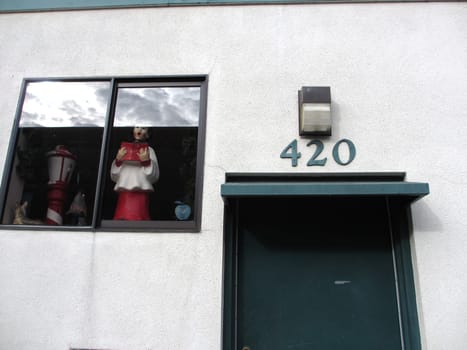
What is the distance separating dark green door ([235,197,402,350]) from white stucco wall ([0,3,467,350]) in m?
0.30

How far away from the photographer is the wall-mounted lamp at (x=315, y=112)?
3.05 m

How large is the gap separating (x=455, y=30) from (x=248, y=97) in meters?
2.26

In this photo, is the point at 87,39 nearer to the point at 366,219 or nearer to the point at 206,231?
the point at 206,231

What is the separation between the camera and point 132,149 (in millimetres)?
3361

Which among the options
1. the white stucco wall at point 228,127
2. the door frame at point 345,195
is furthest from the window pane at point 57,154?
the door frame at point 345,195

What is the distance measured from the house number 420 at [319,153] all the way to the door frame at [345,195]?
12 cm

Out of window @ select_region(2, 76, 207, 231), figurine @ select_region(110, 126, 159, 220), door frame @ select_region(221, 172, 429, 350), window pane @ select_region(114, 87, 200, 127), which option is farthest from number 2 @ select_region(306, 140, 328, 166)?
figurine @ select_region(110, 126, 159, 220)

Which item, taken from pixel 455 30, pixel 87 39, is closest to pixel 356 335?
pixel 455 30

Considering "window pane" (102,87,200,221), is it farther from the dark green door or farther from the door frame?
the dark green door

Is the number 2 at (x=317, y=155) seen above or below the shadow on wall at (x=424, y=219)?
above

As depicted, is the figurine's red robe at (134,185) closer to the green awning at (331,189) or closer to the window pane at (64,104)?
the window pane at (64,104)

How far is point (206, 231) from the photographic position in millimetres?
2947

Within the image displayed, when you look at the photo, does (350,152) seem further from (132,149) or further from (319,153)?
(132,149)

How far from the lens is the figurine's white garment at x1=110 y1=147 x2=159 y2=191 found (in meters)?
3.25
